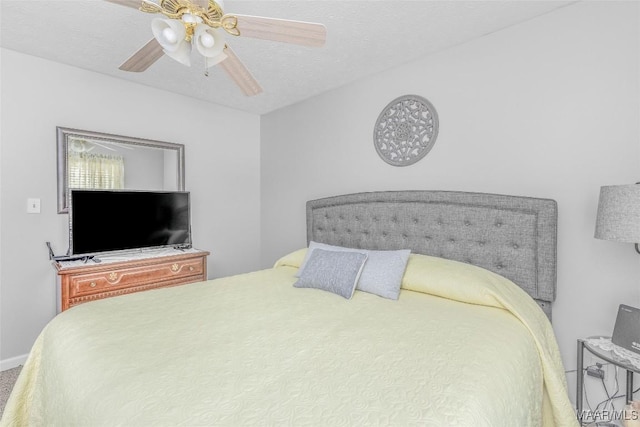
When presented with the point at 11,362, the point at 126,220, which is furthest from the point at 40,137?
the point at 11,362

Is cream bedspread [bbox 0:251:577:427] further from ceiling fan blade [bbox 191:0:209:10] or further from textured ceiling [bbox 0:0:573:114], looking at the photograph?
textured ceiling [bbox 0:0:573:114]

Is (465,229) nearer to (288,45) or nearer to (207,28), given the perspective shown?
(288,45)

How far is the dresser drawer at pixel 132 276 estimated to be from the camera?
7.75ft

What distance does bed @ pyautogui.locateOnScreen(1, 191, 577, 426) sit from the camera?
36.2 inches

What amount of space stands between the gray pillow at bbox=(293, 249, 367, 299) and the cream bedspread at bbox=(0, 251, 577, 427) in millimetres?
85

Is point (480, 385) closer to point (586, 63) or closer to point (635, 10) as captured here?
point (586, 63)

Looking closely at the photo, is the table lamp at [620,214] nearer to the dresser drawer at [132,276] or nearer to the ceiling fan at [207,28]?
the ceiling fan at [207,28]

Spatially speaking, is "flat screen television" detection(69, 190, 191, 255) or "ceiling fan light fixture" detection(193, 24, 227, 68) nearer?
"ceiling fan light fixture" detection(193, 24, 227, 68)

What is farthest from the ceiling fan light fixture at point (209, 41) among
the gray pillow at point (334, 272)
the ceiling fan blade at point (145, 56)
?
the gray pillow at point (334, 272)

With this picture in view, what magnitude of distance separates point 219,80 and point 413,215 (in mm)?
2070

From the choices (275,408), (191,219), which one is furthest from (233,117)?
(275,408)

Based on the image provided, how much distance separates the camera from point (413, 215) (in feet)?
8.00

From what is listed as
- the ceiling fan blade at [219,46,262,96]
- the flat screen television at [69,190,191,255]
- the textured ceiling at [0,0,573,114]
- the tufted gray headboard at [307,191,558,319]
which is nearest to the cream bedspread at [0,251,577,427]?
the tufted gray headboard at [307,191,558,319]

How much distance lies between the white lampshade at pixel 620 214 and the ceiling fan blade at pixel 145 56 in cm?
222
